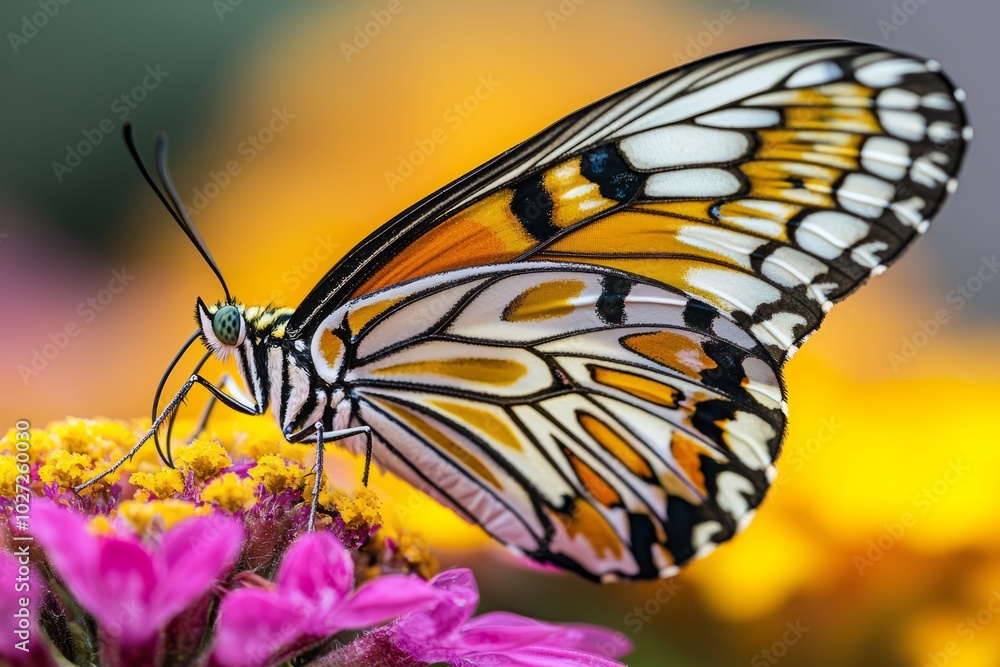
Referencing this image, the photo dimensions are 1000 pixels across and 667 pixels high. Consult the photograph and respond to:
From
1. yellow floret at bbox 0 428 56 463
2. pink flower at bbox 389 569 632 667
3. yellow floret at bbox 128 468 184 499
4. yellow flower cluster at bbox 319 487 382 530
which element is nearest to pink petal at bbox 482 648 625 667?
pink flower at bbox 389 569 632 667

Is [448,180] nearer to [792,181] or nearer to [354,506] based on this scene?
[792,181]

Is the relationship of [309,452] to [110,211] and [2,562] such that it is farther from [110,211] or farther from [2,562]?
[110,211]

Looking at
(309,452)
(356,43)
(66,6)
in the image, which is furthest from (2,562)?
(66,6)

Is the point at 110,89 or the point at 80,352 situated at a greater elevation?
the point at 110,89

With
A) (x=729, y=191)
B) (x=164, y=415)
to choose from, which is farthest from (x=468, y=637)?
(x=729, y=191)

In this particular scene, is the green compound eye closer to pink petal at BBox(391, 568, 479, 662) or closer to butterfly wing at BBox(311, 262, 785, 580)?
butterfly wing at BBox(311, 262, 785, 580)

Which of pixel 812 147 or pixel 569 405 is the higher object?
pixel 812 147
